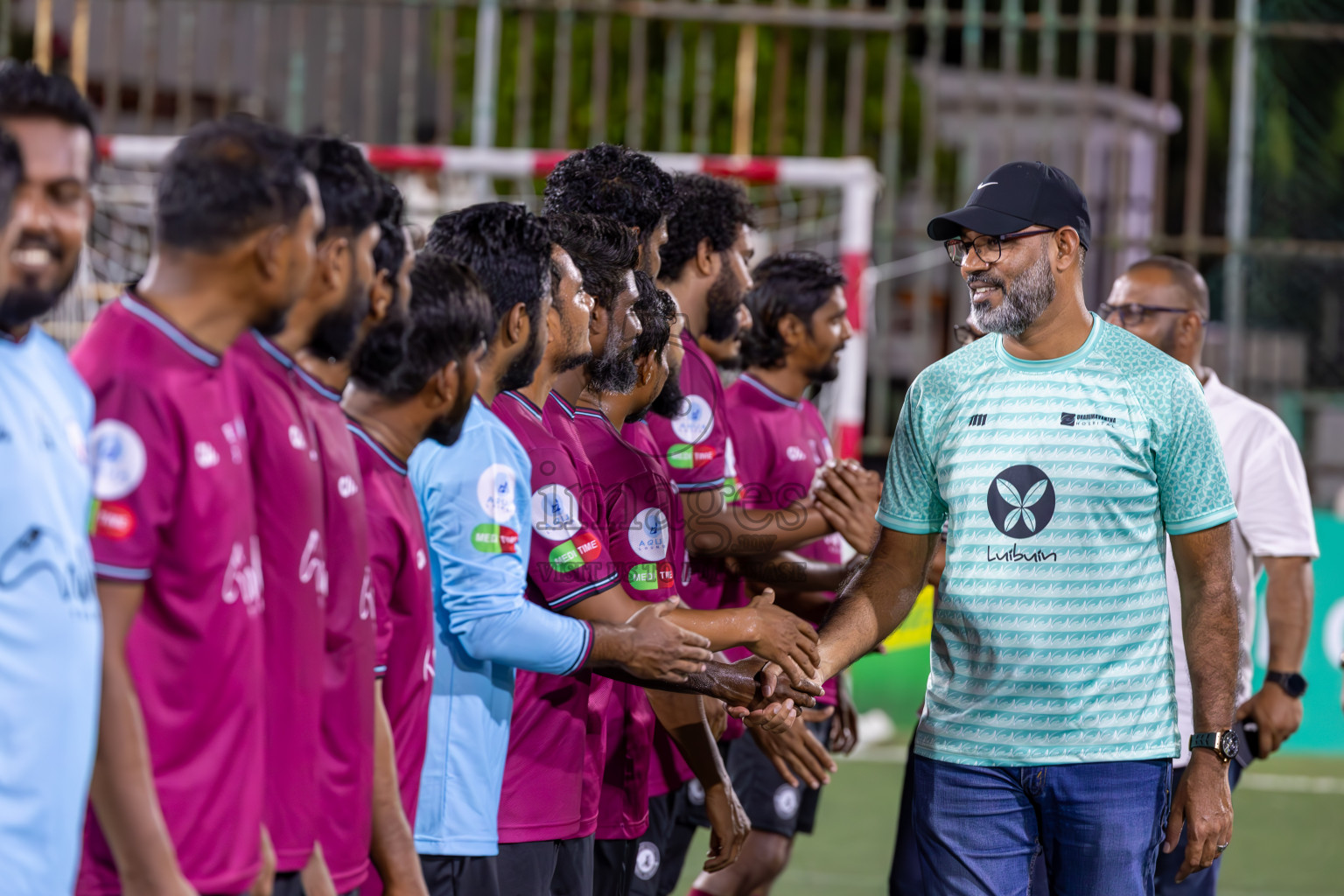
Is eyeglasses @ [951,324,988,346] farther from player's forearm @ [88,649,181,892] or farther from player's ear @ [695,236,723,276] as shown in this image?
player's forearm @ [88,649,181,892]

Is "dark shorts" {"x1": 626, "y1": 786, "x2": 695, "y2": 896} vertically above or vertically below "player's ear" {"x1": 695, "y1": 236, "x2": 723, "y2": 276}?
below

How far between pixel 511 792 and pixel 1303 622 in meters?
2.84

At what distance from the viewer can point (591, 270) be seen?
3.58m

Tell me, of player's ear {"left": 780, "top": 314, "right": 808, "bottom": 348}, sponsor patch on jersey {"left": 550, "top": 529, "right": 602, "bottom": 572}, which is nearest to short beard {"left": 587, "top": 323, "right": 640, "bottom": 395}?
sponsor patch on jersey {"left": 550, "top": 529, "right": 602, "bottom": 572}

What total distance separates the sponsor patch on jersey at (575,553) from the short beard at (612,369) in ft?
1.77

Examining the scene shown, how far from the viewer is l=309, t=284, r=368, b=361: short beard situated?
2.26 metres

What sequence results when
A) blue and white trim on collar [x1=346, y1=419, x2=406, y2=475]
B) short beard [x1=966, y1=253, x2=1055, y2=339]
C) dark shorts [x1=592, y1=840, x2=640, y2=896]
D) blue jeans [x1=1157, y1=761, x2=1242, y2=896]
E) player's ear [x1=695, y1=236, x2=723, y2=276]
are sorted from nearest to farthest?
blue and white trim on collar [x1=346, y1=419, x2=406, y2=475] → short beard [x1=966, y1=253, x2=1055, y2=339] → dark shorts [x1=592, y1=840, x2=640, y2=896] → blue jeans [x1=1157, y1=761, x2=1242, y2=896] → player's ear [x1=695, y1=236, x2=723, y2=276]

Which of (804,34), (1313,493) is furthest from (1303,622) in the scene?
(804,34)

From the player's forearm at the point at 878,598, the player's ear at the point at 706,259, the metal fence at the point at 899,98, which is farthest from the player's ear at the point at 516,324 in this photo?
the metal fence at the point at 899,98

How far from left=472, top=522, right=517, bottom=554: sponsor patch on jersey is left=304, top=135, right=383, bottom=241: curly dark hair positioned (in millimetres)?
676

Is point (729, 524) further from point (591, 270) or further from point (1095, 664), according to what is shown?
point (1095, 664)

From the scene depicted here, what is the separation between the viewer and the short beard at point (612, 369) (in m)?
3.58

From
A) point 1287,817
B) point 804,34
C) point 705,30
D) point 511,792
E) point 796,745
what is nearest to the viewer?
point 511,792

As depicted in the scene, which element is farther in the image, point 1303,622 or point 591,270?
point 1303,622
